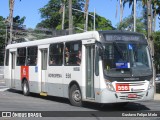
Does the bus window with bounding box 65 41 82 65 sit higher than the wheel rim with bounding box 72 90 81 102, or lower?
higher

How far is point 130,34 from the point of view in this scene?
15742 mm

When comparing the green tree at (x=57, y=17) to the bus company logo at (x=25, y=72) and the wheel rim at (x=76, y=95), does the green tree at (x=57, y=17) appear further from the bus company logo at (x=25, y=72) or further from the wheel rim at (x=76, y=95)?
the wheel rim at (x=76, y=95)

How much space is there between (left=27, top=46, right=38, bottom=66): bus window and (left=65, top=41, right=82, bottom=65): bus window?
369 centimetres

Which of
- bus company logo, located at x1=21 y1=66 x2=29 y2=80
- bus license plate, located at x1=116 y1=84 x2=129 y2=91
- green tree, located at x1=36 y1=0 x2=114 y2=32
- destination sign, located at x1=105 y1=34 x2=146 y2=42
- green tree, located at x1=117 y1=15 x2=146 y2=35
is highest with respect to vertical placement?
green tree, located at x1=36 y1=0 x2=114 y2=32

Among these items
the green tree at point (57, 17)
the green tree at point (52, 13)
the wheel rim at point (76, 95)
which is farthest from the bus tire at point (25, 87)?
the green tree at point (52, 13)

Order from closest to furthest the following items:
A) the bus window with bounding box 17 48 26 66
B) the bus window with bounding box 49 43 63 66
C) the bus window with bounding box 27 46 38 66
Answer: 1. the bus window with bounding box 49 43 63 66
2. the bus window with bounding box 27 46 38 66
3. the bus window with bounding box 17 48 26 66

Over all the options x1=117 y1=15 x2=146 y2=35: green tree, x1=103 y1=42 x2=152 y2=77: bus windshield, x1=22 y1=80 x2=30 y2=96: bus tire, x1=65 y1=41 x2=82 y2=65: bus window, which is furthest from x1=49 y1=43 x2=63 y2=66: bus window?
x1=117 y1=15 x2=146 y2=35: green tree

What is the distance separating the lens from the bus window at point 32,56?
814 inches

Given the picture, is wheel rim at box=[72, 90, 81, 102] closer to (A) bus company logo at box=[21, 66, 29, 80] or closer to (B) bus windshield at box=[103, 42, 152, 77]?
(B) bus windshield at box=[103, 42, 152, 77]

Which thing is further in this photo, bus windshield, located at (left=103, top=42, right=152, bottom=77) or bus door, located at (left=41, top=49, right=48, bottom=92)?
bus door, located at (left=41, top=49, right=48, bottom=92)

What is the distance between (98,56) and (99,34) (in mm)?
875

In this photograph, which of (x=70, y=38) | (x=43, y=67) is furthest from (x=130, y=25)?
(x=70, y=38)

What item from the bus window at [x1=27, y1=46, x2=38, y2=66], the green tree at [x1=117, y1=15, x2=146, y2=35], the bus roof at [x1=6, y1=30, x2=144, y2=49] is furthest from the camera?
the green tree at [x1=117, y1=15, x2=146, y2=35]

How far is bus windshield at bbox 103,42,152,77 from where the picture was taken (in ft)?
48.6
